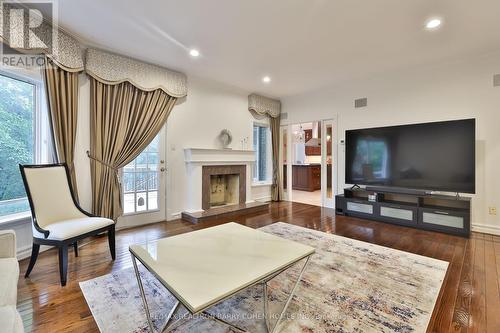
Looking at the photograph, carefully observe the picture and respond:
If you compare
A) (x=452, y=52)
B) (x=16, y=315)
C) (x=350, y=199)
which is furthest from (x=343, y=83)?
(x=16, y=315)

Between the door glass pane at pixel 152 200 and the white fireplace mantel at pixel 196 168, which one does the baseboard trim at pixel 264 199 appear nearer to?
the white fireplace mantel at pixel 196 168

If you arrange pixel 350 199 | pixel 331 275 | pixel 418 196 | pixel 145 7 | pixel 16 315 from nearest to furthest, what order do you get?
1. pixel 16 315
2. pixel 331 275
3. pixel 145 7
4. pixel 418 196
5. pixel 350 199

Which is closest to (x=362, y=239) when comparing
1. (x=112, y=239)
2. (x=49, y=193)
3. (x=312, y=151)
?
(x=112, y=239)

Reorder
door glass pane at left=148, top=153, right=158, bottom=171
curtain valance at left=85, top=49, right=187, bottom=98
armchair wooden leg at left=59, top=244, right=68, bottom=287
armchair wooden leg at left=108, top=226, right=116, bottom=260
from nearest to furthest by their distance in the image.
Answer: armchair wooden leg at left=59, top=244, right=68, bottom=287, armchair wooden leg at left=108, top=226, right=116, bottom=260, curtain valance at left=85, top=49, right=187, bottom=98, door glass pane at left=148, top=153, right=158, bottom=171

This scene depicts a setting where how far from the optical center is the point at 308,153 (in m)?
9.25

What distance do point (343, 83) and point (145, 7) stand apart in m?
3.93

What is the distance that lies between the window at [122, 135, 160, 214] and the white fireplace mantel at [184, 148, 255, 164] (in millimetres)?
584

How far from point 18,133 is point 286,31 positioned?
3.39 metres

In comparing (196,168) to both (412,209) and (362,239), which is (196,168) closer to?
(362,239)

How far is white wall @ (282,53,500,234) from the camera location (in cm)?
342

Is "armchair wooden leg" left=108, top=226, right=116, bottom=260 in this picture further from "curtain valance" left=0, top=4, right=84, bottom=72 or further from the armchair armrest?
"curtain valance" left=0, top=4, right=84, bottom=72

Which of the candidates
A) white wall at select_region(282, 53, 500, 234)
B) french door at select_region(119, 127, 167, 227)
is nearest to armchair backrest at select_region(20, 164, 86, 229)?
french door at select_region(119, 127, 167, 227)

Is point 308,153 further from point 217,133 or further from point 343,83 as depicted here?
point 217,133

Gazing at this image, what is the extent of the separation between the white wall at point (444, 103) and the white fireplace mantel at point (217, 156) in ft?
6.67
